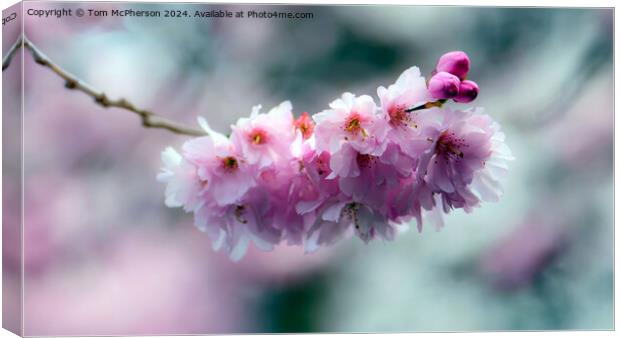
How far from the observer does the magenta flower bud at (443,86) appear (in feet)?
5.69

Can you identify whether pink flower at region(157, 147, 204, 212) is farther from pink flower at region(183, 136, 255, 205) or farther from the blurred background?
the blurred background

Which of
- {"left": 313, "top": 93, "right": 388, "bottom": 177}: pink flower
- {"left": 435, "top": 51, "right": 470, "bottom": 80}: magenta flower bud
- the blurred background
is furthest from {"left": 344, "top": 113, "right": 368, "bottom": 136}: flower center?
the blurred background

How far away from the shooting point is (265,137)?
179 cm

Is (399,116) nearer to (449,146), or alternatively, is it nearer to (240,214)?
(449,146)

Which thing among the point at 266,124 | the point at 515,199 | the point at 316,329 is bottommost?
the point at 316,329

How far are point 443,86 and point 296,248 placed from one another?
3.10ft

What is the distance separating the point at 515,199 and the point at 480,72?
0.40 metres

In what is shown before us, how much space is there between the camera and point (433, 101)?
5.84 ft

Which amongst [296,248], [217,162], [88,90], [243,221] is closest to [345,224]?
[243,221]

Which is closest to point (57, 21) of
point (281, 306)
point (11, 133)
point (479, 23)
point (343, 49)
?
point (11, 133)

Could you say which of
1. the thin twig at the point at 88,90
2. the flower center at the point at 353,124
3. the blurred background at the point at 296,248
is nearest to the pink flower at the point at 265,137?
the flower center at the point at 353,124

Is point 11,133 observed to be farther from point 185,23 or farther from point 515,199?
point 515,199

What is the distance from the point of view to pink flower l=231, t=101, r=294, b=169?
1.77 meters

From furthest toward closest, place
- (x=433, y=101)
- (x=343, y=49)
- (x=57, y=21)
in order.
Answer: (x=343, y=49) < (x=57, y=21) < (x=433, y=101)
